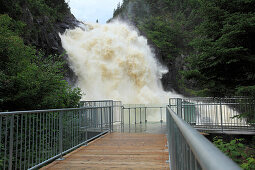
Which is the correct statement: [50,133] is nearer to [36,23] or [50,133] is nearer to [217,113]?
[217,113]

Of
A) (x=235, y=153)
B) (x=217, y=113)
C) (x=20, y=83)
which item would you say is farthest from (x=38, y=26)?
(x=235, y=153)

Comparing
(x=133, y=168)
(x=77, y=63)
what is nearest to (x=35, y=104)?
(x=133, y=168)

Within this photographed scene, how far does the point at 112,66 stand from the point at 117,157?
19.0m

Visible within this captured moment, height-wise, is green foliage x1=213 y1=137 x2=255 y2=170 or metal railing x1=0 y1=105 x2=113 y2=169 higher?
metal railing x1=0 y1=105 x2=113 y2=169

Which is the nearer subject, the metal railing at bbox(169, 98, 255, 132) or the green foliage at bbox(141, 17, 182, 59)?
the metal railing at bbox(169, 98, 255, 132)

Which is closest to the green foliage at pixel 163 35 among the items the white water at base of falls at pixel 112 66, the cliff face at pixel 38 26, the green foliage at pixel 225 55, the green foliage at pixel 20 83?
the white water at base of falls at pixel 112 66

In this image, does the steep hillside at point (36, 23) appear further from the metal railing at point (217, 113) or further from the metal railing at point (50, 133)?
the metal railing at point (217, 113)

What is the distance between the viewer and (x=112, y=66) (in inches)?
926

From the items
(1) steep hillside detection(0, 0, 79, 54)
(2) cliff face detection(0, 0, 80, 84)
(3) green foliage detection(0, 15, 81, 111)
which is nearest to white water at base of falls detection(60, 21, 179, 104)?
(2) cliff face detection(0, 0, 80, 84)

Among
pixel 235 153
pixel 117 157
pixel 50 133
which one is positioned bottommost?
pixel 235 153

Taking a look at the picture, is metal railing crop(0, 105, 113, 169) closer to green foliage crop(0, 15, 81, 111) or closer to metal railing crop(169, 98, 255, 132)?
green foliage crop(0, 15, 81, 111)

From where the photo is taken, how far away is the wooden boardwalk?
14.1 ft

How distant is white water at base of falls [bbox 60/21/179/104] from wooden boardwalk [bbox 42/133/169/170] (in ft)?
54.2

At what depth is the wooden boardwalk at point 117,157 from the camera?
4.30m
